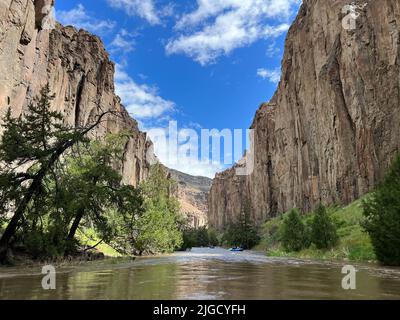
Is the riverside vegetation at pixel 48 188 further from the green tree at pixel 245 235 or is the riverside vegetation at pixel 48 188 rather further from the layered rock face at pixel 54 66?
the green tree at pixel 245 235

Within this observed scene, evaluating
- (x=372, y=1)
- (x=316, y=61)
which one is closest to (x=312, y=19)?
(x=316, y=61)

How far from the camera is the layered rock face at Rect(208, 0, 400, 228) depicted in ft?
198

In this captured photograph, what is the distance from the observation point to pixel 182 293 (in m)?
8.98

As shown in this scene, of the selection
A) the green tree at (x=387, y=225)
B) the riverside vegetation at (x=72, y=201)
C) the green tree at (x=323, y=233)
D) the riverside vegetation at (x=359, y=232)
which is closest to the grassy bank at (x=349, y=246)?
the riverside vegetation at (x=359, y=232)

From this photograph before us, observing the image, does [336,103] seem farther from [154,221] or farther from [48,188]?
[48,188]

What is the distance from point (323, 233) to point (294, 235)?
9559 millimetres

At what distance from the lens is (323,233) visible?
128 feet

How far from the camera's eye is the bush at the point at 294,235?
1831 inches

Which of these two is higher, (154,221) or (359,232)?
(154,221)

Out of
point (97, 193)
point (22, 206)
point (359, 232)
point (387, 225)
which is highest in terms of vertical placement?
point (97, 193)

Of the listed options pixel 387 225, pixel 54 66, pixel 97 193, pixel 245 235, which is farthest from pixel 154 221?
pixel 245 235

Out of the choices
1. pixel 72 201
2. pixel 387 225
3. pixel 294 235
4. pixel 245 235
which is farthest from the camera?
pixel 245 235

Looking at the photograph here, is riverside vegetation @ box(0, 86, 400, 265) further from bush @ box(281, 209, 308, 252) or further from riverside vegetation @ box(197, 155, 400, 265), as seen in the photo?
bush @ box(281, 209, 308, 252)

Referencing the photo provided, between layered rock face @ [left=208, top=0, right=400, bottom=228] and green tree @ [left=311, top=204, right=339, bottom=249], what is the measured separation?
82.5 ft
